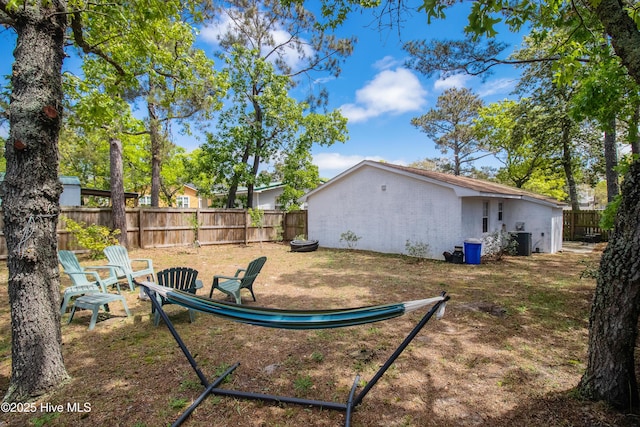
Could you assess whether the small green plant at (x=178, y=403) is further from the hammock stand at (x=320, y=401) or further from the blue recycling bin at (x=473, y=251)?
the blue recycling bin at (x=473, y=251)

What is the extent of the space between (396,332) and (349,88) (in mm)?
16492

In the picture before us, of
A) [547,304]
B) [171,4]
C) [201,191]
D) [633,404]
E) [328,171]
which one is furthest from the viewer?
[328,171]

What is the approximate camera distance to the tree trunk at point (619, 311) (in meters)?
2.31

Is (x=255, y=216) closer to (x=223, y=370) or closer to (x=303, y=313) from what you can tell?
(x=223, y=370)

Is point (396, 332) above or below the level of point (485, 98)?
below

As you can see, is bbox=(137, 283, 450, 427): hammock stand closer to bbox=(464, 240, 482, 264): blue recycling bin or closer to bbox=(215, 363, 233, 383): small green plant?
bbox=(215, 363, 233, 383): small green plant

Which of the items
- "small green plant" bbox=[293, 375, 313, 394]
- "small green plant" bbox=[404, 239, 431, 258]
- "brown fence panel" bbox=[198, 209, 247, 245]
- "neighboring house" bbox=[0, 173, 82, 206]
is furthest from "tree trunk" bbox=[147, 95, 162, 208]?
"small green plant" bbox=[293, 375, 313, 394]

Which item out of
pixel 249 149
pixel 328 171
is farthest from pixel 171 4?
pixel 328 171

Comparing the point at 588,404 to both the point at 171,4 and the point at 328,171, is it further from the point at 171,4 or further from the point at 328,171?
the point at 328,171

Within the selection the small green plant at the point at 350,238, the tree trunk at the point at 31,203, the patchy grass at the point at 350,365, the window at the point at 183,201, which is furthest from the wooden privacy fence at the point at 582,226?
the window at the point at 183,201

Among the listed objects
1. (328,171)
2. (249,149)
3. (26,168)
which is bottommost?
(26,168)

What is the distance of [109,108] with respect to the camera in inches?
226

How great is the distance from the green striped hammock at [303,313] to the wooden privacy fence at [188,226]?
10124 mm

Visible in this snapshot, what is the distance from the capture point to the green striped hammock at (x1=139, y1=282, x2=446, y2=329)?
2.46m
